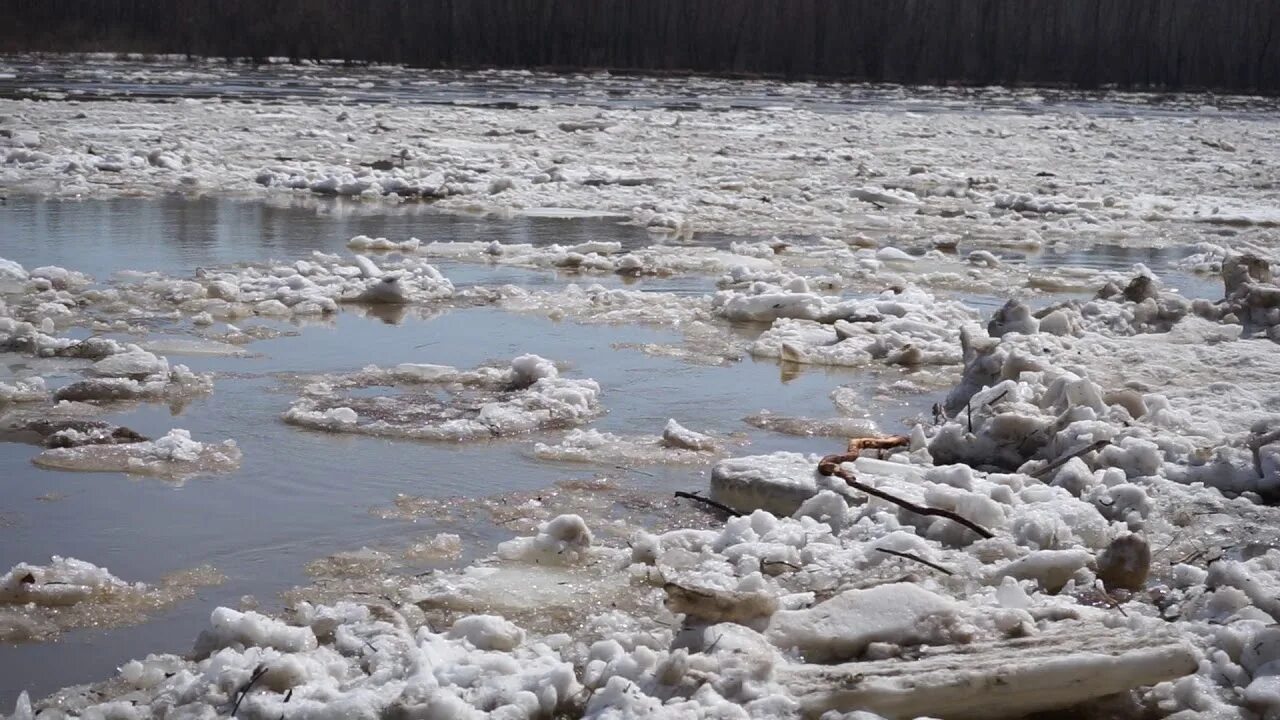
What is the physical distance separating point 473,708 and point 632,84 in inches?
1088

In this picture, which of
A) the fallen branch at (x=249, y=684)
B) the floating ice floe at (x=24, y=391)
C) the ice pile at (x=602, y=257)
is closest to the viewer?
the fallen branch at (x=249, y=684)

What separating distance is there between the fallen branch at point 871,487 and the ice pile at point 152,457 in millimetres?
1544

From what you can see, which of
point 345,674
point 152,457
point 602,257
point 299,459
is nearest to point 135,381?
point 152,457

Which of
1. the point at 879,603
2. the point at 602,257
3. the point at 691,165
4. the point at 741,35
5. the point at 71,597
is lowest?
the point at 71,597

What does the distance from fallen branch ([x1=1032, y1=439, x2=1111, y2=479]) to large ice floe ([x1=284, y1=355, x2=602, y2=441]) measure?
1.37 metres

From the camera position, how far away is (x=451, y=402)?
454 cm

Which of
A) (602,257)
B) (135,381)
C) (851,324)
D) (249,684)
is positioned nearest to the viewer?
(249,684)

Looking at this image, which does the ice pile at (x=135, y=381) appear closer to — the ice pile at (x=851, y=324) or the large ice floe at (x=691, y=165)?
the ice pile at (x=851, y=324)

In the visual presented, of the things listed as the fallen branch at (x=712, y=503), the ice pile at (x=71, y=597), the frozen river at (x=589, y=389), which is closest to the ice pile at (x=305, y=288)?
the frozen river at (x=589, y=389)

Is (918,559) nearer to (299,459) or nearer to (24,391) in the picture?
(299,459)

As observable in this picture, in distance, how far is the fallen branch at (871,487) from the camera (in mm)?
3256

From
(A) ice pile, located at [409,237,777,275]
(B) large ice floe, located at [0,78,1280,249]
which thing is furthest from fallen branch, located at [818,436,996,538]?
(B) large ice floe, located at [0,78,1280,249]

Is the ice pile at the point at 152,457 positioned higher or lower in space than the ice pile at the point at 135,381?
lower

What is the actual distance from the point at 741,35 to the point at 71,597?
33155 mm
